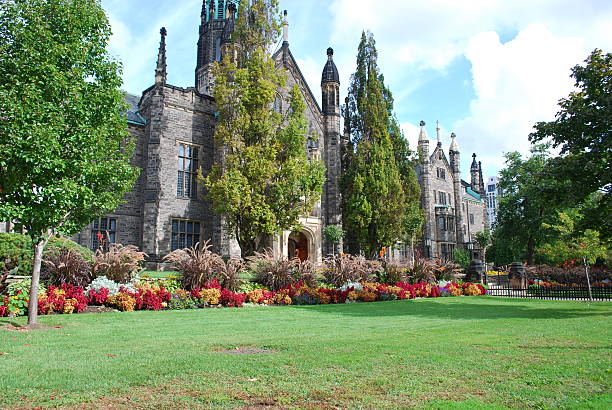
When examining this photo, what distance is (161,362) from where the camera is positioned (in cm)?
535

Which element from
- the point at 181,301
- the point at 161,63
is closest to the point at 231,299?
the point at 181,301

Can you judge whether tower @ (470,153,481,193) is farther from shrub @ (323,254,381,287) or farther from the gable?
shrub @ (323,254,381,287)

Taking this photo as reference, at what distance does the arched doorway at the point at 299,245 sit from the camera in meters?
30.0

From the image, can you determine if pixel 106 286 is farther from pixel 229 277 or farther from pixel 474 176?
pixel 474 176

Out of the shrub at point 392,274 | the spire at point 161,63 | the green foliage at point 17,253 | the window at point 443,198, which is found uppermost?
the spire at point 161,63

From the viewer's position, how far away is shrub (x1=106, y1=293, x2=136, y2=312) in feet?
39.9

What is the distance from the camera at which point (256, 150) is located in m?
22.0

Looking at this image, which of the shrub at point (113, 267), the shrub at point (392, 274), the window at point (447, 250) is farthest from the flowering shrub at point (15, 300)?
the window at point (447, 250)

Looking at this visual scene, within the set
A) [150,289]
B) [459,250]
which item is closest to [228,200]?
[150,289]

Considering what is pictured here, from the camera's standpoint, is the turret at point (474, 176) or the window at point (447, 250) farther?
the turret at point (474, 176)

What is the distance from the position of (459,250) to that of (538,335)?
41712mm

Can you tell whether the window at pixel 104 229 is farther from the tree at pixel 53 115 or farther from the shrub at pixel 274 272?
the tree at pixel 53 115

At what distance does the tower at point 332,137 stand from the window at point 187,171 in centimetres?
891

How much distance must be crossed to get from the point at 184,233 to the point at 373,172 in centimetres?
1232
